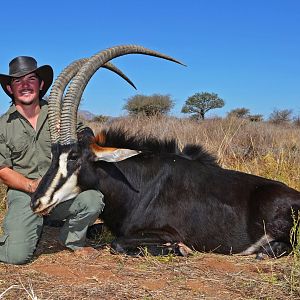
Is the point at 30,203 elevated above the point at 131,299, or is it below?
above

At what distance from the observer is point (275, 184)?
15.7 feet

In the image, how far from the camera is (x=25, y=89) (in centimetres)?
475

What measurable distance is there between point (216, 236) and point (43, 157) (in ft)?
5.97

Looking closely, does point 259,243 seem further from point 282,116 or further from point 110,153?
point 282,116

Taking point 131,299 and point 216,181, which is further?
point 216,181

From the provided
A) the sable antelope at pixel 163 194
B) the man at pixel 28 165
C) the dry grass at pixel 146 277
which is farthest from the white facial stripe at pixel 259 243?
the man at pixel 28 165

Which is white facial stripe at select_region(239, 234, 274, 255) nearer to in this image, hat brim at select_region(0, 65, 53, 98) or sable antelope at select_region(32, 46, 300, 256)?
sable antelope at select_region(32, 46, 300, 256)

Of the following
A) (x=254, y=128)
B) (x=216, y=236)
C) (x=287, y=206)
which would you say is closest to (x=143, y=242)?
(x=216, y=236)

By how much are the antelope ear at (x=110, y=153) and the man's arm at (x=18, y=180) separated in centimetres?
60

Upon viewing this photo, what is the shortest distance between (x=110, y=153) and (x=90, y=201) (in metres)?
0.47

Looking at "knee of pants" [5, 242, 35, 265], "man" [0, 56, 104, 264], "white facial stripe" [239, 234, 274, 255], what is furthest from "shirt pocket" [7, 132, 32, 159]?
"white facial stripe" [239, 234, 274, 255]

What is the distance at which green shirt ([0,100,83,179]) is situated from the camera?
459cm

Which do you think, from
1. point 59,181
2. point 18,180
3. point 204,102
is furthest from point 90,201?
point 204,102

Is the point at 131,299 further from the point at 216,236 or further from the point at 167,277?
the point at 216,236
